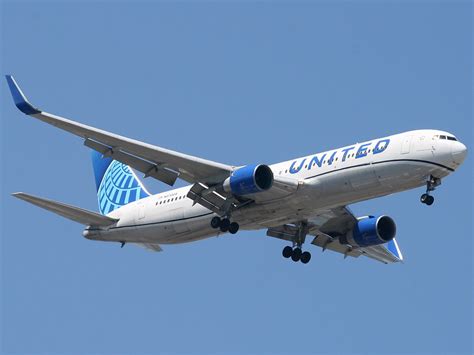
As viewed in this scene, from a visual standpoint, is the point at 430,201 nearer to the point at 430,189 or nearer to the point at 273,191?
the point at 430,189

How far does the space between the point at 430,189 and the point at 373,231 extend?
7.07 meters

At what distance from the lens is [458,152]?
46719mm

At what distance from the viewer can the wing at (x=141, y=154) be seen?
46344 millimetres

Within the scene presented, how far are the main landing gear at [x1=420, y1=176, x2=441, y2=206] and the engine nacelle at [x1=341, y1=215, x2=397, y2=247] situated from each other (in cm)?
699

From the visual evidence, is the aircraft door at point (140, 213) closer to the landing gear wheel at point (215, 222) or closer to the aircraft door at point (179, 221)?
the aircraft door at point (179, 221)

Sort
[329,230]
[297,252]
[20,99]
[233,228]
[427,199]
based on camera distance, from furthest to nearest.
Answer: [329,230], [297,252], [233,228], [427,199], [20,99]

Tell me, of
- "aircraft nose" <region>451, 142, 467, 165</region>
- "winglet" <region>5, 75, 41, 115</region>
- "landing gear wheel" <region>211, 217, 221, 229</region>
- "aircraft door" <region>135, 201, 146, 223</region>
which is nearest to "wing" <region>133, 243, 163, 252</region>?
"aircraft door" <region>135, 201, 146, 223</region>

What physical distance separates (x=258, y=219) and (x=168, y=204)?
15.5ft

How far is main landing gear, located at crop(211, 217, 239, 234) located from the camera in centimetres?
4984

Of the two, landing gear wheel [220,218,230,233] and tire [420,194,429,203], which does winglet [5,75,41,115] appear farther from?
tire [420,194,429,203]

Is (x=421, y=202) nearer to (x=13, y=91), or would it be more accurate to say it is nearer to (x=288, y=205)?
(x=288, y=205)

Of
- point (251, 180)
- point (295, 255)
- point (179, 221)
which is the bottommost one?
point (179, 221)

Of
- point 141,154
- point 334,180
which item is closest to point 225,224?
point 141,154

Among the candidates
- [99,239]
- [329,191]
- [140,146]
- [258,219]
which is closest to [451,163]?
[329,191]
